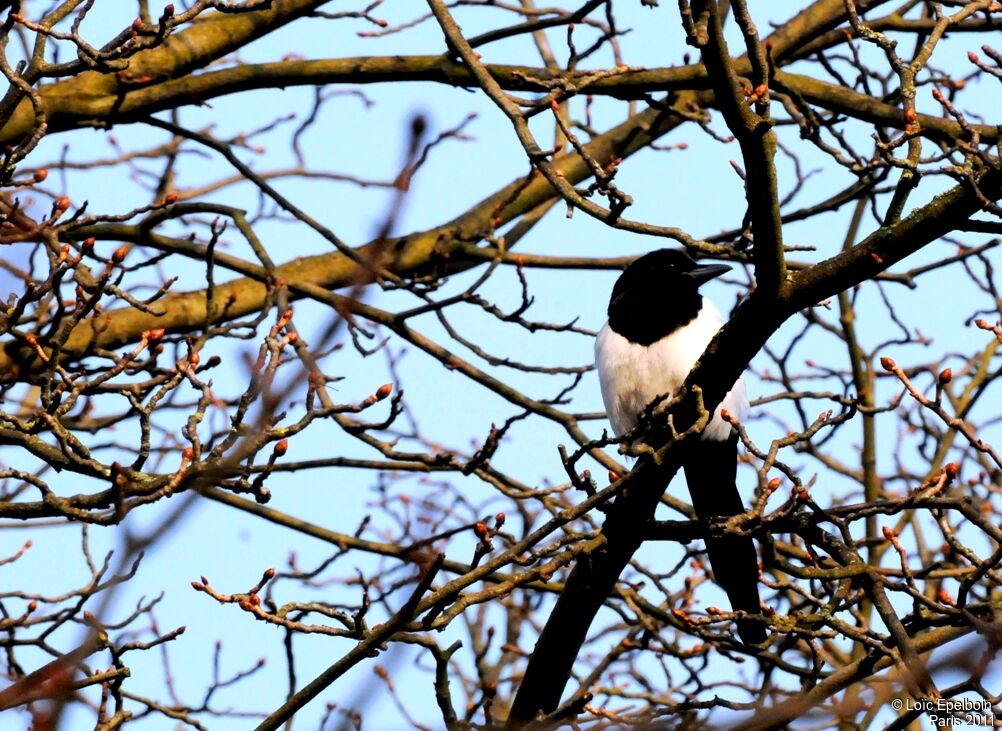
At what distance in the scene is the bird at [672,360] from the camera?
5070 mm

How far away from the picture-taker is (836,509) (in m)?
3.48

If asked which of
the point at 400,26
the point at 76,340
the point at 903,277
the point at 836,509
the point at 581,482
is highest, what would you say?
the point at 400,26

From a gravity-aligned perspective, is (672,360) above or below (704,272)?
below

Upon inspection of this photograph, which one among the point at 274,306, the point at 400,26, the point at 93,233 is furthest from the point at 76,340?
the point at 400,26

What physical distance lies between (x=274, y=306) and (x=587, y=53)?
158 cm

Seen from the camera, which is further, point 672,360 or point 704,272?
point 704,272

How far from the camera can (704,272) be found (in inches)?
207

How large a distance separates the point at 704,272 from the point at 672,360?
41 cm

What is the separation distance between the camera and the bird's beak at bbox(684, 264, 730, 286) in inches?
206

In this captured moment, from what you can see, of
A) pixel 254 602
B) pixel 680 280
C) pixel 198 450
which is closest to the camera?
pixel 198 450

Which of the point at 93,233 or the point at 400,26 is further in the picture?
the point at 400,26

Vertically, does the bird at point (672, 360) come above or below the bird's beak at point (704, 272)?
below

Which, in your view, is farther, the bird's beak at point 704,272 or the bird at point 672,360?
the bird's beak at point 704,272

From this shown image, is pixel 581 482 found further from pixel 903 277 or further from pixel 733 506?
pixel 903 277
